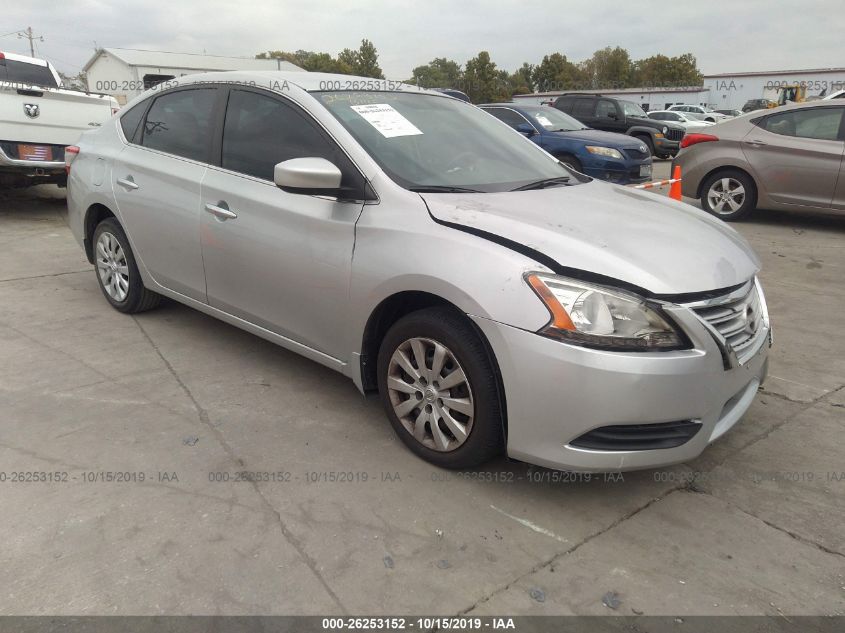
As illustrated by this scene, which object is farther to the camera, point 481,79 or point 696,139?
point 481,79

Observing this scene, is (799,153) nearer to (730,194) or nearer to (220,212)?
(730,194)

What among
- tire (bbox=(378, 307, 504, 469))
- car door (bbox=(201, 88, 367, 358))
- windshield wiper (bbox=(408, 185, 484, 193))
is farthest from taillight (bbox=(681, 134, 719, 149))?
tire (bbox=(378, 307, 504, 469))

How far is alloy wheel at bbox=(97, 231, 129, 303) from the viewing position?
4.56 m

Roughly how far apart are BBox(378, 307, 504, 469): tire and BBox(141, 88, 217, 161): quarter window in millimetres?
1834

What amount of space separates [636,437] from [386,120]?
6.45 feet

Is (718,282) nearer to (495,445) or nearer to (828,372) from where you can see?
(495,445)

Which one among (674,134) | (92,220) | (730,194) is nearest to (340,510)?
(92,220)

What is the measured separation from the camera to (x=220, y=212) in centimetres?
357

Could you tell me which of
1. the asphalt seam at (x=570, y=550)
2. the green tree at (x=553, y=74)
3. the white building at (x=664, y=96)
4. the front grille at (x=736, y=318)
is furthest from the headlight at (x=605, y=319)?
the green tree at (x=553, y=74)

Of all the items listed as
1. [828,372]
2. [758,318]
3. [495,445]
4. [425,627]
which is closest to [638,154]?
[828,372]

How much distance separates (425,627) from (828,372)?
125 inches

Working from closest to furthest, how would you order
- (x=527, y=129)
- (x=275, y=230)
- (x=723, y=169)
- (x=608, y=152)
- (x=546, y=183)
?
(x=275, y=230) → (x=546, y=183) → (x=723, y=169) → (x=608, y=152) → (x=527, y=129)

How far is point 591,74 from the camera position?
315 ft

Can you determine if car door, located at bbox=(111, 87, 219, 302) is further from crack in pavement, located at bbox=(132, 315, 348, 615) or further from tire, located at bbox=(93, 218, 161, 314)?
crack in pavement, located at bbox=(132, 315, 348, 615)
